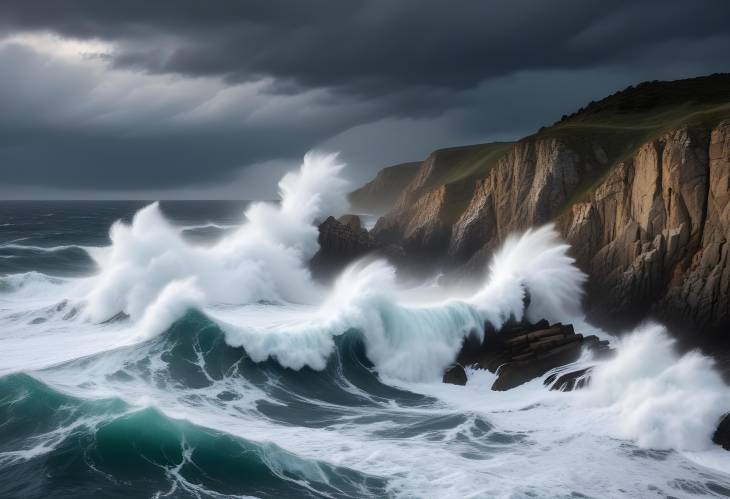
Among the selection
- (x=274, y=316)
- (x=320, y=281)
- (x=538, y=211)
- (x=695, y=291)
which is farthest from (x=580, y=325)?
(x=320, y=281)

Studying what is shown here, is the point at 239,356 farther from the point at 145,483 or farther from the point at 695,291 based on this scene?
the point at 695,291

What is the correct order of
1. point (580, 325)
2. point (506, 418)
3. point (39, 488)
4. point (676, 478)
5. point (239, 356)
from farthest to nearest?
point (580, 325) < point (239, 356) < point (506, 418) < point (676, 478) < point (39, 488)

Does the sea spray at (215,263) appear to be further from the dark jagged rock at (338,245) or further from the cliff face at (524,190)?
the cliff face at (524,190)

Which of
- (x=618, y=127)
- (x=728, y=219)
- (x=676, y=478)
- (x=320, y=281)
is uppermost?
(x=618, y=127)

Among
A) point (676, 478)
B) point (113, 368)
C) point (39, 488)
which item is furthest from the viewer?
point (113, 368)

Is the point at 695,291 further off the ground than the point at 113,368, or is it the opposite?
the point at 695,291

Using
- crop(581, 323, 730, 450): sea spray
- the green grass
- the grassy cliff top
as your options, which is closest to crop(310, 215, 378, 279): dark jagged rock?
the grassy cliff top

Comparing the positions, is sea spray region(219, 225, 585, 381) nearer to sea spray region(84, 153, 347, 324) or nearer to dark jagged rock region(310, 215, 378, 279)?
sea spray region(84, 153, 347, 324)
